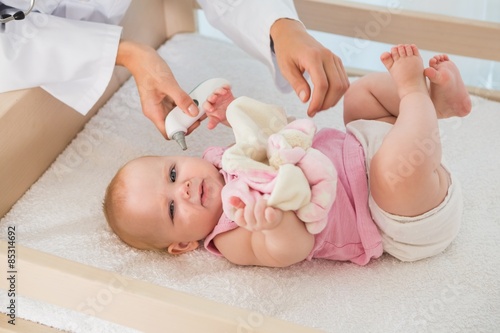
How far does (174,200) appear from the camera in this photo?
1081 millimetres

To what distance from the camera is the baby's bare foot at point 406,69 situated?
105cm

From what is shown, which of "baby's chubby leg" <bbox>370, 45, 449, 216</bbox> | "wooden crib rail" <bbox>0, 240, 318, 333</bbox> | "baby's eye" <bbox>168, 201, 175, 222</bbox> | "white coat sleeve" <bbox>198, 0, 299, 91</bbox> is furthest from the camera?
"white coat sleeve" <bbox>198, 0, 299, 91</bbox>

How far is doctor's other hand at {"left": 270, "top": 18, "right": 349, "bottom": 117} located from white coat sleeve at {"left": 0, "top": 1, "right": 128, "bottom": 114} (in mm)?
301

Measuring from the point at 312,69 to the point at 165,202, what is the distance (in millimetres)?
310

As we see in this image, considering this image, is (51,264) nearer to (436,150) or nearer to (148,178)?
(148,178)

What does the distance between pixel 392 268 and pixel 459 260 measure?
106 mm

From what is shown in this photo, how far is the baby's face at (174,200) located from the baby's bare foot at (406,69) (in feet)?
1.05

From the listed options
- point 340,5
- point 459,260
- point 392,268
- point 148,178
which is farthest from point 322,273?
point 340,5

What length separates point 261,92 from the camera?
1.48m

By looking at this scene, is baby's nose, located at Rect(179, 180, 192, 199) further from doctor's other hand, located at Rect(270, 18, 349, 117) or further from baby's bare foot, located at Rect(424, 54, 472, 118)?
baby's bare foot, located at Rect(424, 54, 472, 118)

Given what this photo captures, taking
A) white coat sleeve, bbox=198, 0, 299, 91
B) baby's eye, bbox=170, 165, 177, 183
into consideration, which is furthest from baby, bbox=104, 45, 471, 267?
white coat sleeve, bbox=198, 0, 299, 91

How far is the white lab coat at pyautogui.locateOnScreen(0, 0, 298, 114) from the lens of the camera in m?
1.14

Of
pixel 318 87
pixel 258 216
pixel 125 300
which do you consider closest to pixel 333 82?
pixel 318 87

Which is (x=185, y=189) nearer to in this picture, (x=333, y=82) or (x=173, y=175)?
(x=173, y=175)
